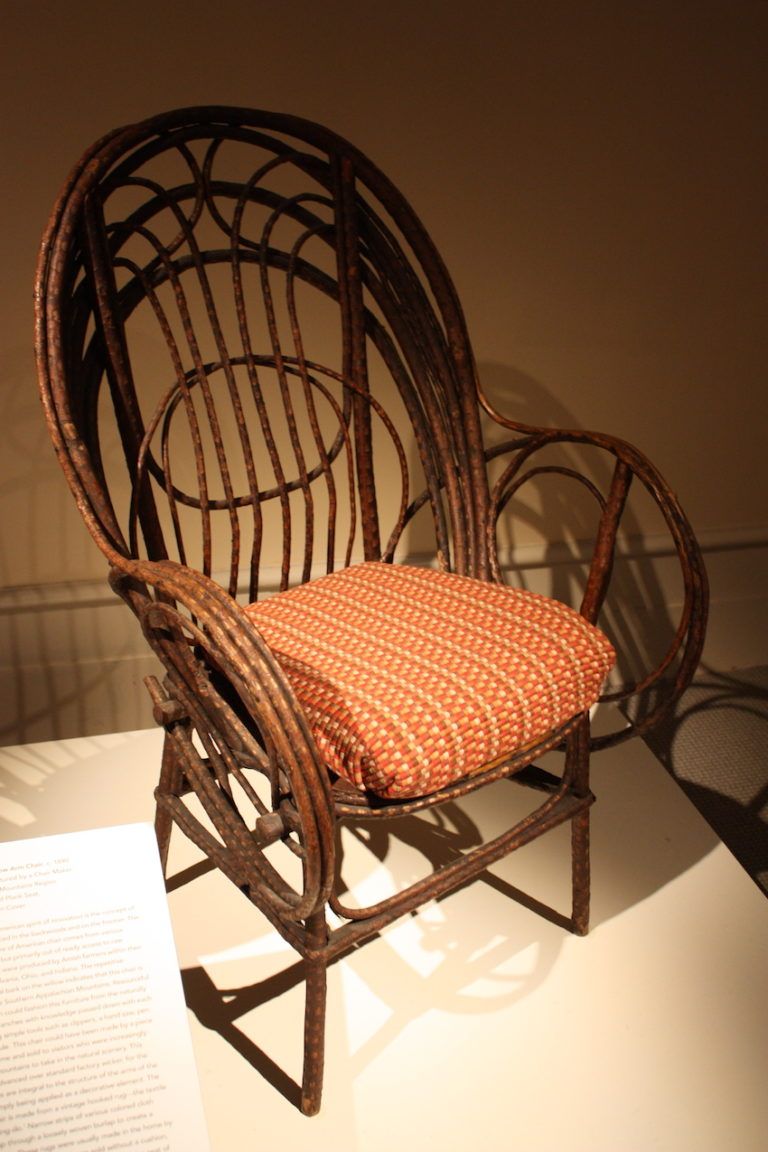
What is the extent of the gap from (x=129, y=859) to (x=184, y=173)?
1238 millimetres

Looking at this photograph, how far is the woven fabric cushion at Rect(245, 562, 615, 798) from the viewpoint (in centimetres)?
106

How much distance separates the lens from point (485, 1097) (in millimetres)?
1205

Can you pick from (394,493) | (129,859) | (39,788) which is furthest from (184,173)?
(129,859)

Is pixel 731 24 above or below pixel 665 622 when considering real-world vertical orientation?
above

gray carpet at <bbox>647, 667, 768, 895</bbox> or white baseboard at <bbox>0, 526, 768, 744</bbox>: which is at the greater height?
white baseboard at <bbox>0, 526, 768, 744</bbox>

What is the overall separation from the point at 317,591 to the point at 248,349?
13.6 inches

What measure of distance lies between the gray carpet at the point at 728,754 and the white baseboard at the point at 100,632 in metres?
0.12

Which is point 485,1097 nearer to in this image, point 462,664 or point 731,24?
point 462,664

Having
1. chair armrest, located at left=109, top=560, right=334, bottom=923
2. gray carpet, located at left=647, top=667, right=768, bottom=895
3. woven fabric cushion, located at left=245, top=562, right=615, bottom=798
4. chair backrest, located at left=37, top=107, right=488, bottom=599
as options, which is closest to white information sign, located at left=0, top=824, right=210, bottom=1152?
chair armrest, located at left=109, top=560, right=334, bottom=923

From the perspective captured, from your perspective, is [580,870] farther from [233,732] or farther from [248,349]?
[248,349]

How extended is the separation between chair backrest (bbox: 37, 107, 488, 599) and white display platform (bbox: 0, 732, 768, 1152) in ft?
1.51

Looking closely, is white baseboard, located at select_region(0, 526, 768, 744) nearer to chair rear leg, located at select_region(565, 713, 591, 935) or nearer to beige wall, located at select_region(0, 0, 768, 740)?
beige wall, located at select_region(0, 0, 768, 740)

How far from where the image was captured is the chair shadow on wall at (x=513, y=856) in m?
1.33

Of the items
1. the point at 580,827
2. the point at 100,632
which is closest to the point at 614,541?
the point at 580,827
